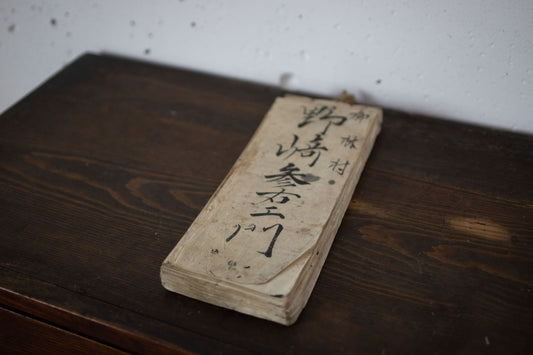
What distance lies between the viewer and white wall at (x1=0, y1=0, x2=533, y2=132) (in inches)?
25.8

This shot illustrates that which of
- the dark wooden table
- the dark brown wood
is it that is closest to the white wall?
the dark wooden table

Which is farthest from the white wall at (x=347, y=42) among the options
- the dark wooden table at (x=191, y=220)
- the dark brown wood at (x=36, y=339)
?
the dark brown wood at (x=36, y=339)

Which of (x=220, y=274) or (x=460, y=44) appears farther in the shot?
(x=460, y=44)

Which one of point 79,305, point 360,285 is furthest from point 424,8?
point 79,305

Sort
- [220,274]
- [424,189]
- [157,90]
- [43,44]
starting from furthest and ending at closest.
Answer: [43,44]
[157,90]
[424,189]
[220,274]

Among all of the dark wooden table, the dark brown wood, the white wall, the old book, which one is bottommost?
the dark brown wood

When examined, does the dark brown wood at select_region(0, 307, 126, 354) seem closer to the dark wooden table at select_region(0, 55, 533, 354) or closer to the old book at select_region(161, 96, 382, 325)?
the dark wooden table at select_region(0, 55, 533, 354)

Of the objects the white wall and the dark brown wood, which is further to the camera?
the white wall

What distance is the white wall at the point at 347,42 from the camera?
66 cm

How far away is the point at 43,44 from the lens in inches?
40.1

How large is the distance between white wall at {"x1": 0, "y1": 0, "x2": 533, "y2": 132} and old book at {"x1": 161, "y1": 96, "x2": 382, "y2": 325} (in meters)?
0.10

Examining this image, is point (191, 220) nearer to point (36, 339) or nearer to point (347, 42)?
point (36, 339)

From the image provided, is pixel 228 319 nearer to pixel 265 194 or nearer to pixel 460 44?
pixel 265 194

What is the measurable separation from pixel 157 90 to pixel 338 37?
35 cm
